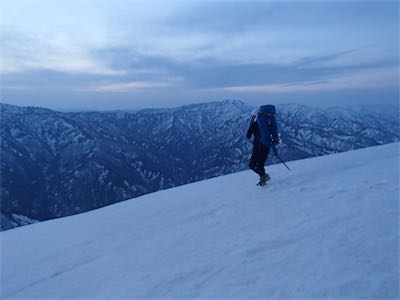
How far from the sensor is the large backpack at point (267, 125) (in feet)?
38.0

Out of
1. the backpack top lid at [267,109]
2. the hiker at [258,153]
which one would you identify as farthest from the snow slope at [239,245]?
the backpack top lid at [267,109]

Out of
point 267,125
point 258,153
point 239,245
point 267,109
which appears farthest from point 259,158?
point 239,245

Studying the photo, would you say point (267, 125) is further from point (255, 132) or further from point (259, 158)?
point (259, 158)

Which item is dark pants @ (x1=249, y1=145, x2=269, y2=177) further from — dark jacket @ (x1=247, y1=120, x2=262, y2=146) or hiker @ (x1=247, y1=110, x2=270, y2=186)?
dark jacket @ (x1=247, y1=120, x2=262, y2=146)

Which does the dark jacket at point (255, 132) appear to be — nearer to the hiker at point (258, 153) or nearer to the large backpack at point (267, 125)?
the hiker at point (258, 153)

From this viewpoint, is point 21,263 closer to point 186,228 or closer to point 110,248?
point 110,248

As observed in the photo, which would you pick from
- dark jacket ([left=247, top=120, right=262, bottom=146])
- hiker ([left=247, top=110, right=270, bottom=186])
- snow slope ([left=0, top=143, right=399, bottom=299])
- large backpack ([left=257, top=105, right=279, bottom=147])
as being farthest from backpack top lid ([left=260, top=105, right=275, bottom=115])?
snow slope ([left=0, top=143, right=399, bottom=299])

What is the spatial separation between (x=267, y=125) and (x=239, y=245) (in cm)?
520

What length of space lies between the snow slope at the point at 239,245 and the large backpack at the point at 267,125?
135 centimetres

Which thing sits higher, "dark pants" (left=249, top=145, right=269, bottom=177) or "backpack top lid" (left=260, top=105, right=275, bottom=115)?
"backpack top lid" (left=260, top=105, right=275, bottom=115)

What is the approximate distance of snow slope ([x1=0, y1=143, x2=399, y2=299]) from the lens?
5.35 m

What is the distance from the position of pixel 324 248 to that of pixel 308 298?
1363mm

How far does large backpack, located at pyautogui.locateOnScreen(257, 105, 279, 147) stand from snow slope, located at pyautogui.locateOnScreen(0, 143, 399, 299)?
1.35 meters

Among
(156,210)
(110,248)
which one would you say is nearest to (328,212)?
(110,248)
